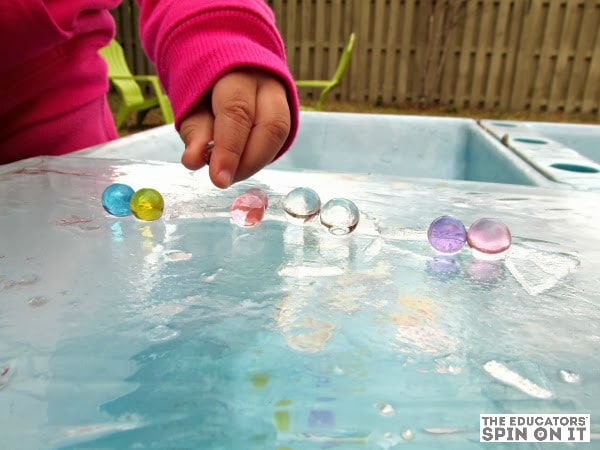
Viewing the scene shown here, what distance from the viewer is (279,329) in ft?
1.06

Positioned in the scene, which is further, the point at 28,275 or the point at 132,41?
the point at 132,41

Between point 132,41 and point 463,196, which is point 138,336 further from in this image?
point 132,41

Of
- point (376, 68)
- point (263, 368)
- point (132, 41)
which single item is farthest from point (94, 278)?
point (132, 41)

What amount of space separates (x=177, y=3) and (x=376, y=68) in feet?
11.2

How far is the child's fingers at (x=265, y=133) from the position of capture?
0.49 m

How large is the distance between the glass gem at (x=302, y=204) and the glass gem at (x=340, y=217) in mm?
18

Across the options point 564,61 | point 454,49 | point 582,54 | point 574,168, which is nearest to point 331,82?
point 454,49

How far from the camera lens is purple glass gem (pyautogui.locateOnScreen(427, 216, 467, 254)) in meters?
0.45

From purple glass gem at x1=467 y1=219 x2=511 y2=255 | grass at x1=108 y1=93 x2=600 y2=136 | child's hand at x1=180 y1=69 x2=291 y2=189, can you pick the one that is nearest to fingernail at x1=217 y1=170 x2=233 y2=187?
child's hand at x1=180 y1=69 x2=291 y2=189

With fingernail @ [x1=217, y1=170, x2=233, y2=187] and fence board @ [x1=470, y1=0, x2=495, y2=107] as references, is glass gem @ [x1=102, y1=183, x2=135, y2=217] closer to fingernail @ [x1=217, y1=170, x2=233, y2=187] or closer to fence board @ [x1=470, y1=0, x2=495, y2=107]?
fingernail @ [x1=217, y1=170, x2=233, y2=187]

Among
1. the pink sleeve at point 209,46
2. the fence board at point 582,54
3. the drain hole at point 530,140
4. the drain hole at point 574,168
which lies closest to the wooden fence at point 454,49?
the fence board at point 582,54

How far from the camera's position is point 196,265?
414 mm

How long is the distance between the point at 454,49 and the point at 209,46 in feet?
11.9

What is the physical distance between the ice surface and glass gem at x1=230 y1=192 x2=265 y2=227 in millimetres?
10
